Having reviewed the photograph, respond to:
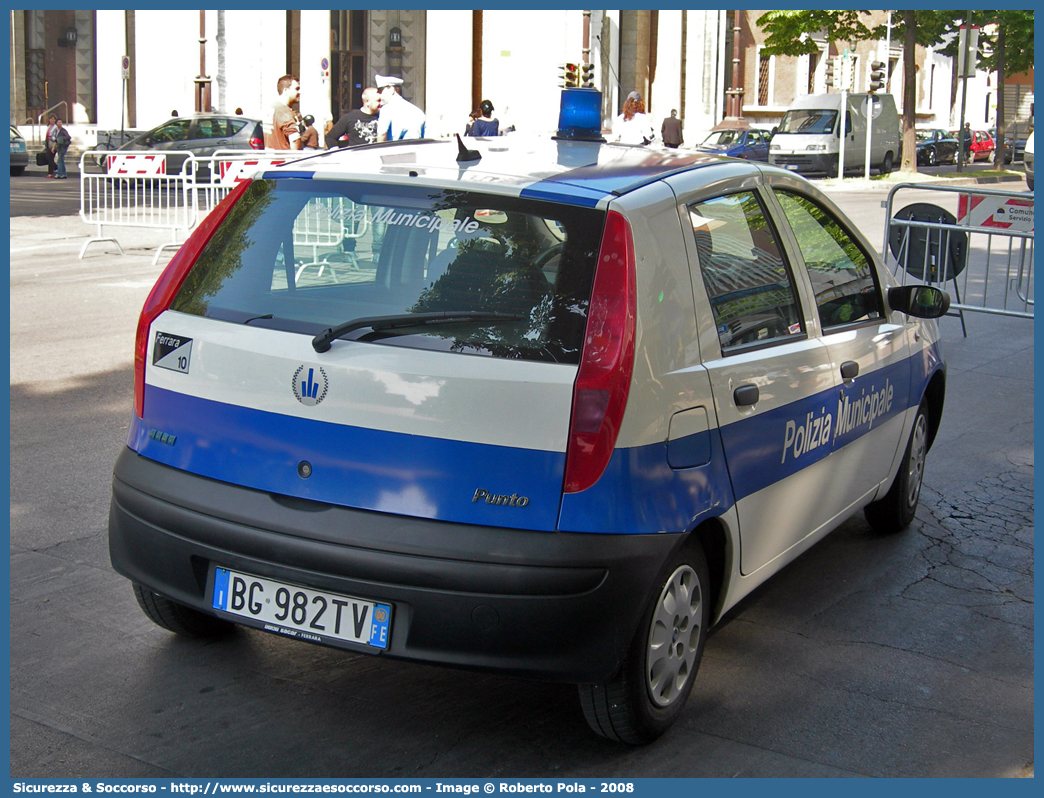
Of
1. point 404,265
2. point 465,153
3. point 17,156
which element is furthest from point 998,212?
point 17,156

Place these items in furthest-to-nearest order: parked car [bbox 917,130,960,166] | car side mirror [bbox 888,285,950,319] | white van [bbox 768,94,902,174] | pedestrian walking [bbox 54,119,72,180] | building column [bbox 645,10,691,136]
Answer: building column [bbox 645,10,691,136], parked car [bbox 917,130,960,166], white van [bbox 768,94,902,174], pedestrian walking [bbox 54,119,72,180], car side mirror [bbox 888,285,950,319]

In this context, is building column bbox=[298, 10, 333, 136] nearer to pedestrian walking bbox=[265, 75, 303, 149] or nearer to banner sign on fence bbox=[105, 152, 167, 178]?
pedestrian walking bbox=[265, 75, 303, 149]

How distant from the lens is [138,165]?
48.4 feet

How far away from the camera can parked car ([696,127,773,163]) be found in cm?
3591

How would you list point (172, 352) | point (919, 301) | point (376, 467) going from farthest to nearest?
point (919, 301), point (172, 352), point (376, 467)

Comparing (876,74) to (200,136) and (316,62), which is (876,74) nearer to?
(200,136)

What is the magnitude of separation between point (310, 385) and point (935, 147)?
4837cm

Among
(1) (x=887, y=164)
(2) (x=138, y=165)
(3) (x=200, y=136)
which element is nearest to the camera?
(2) (x=138, y=165)

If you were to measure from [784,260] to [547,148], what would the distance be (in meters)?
0.89

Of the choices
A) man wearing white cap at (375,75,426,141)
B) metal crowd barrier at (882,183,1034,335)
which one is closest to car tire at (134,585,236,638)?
metal crowd barrier at (882,183,1034,335)

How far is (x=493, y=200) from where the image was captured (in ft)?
10.9

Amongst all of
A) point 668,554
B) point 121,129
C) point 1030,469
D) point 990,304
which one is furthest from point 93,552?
point 121,129

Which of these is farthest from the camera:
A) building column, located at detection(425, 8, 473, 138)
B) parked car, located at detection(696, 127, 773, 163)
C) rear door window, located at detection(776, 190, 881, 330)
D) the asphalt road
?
building column, located at detection(425, 8, 473, 138)

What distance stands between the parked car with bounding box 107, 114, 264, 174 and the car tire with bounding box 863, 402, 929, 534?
2300 cm
